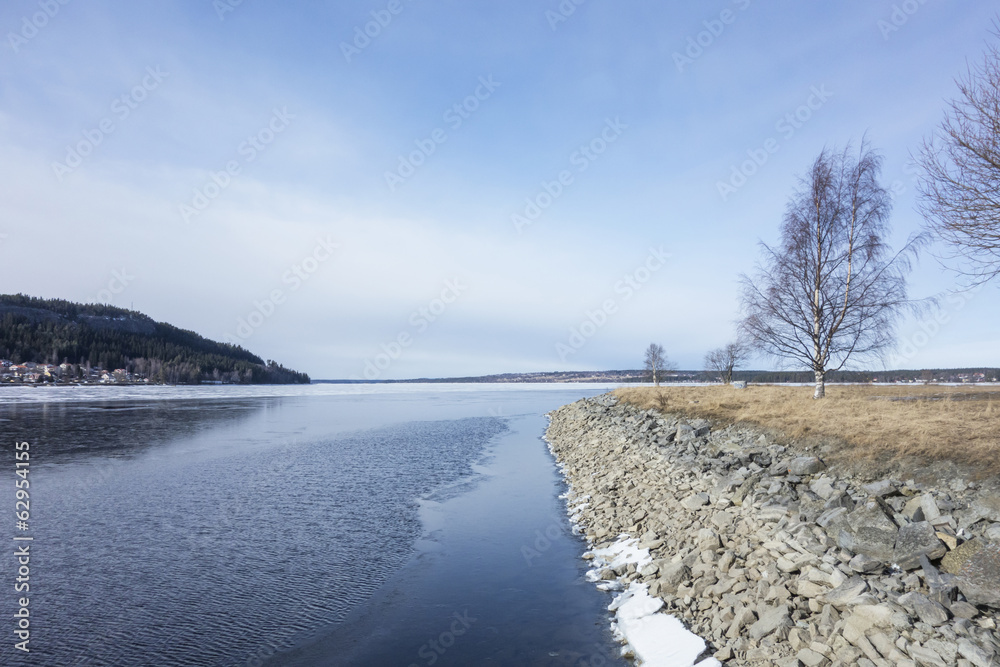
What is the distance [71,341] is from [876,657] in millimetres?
166247

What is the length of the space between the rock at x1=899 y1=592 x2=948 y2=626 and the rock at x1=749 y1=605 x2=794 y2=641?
1278 mm

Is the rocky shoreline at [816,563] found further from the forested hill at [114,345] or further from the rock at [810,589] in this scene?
the forested hill at [114,345]

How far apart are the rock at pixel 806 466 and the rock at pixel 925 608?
14.5 feet

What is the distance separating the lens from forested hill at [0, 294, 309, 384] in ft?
395

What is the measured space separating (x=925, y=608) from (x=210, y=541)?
1396 cm

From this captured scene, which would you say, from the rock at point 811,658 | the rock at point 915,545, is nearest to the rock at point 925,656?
the rock at point 811,658

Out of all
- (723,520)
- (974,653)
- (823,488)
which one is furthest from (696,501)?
(974,653)

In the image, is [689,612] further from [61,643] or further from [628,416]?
[628,416]

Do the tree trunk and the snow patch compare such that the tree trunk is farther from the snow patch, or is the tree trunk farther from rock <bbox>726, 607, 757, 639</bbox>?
rock <bbox>726, 607, 757, 639</bbox>

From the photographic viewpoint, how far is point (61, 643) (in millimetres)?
7605

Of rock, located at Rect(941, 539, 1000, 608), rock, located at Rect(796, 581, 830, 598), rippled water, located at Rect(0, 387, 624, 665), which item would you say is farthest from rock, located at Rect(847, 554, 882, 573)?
rippled water, located at Rect(0, 387, 624, 665)

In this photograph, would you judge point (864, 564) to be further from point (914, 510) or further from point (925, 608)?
point (914, 510)

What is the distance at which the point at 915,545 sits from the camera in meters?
6.47

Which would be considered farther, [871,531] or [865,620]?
[871,531]
